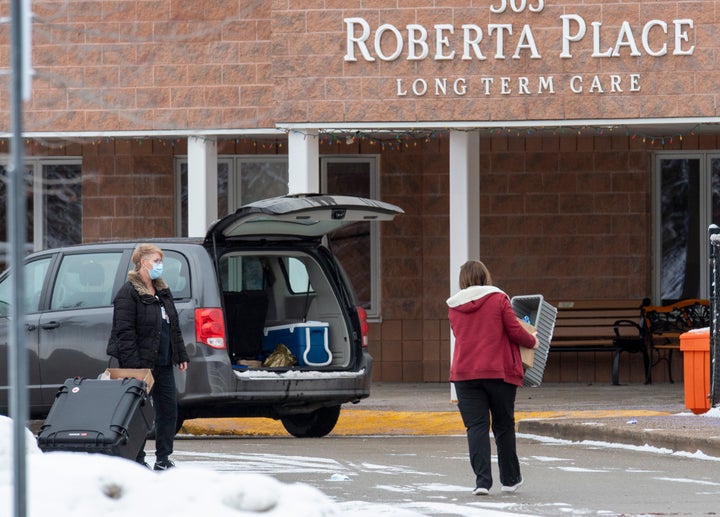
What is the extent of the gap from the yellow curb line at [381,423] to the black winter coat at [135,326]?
4.41 meters

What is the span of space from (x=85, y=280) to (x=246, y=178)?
7.18 metres

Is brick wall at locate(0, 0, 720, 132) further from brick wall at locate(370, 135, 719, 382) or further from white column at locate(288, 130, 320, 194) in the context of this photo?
brick wall at locate(370, 135, 719, 382)

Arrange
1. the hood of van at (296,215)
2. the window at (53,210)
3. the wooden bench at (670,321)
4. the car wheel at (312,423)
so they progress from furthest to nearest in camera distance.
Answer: the window at (53,210) → the wooden bench at (670,321) → the car wheel at (312,423) → the hood of van at (296,215)

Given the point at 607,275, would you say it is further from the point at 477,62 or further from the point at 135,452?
the point at 135,452

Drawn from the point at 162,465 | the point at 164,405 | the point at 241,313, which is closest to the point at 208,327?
the point at 241,313

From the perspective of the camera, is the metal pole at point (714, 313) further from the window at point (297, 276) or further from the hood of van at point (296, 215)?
the window at point (297, 276)

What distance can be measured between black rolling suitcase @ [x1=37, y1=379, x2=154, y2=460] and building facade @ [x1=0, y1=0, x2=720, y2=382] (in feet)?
12.2

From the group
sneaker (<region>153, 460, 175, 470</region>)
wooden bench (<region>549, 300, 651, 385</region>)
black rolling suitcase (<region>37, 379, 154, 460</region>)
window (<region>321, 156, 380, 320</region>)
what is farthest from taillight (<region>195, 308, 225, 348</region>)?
wooden bench (<region>549, 300, 651, 385</region>)

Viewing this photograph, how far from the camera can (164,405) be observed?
11383 millimetres

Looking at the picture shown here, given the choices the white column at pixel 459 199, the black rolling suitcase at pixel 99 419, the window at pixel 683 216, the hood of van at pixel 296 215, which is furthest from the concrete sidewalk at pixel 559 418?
the black rolling suitcase at pixel 99 419

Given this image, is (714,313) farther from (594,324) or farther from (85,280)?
(85,280)

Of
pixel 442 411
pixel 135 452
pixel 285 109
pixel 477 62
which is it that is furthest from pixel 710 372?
pixel 135 452

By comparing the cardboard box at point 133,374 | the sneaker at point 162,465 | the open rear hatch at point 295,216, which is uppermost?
the open rear hatch at point 295,216

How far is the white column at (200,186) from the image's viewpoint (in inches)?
710
